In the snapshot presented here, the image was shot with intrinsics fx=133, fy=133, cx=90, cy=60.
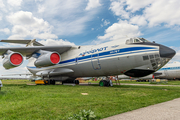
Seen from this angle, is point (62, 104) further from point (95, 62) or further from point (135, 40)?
point (135, 40)

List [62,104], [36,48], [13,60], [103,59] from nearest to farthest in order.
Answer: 1. [62,104]
2. [103,59]
3. [13,60]
4. [36,48]

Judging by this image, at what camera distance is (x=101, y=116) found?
3135 millimetres

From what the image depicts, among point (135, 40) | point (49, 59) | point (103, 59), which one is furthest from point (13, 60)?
point (135, 40)

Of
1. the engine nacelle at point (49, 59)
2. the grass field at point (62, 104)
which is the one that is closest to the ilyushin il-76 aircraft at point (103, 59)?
the engine nacelle at point (49, 59)

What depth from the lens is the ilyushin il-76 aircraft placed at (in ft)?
28.9

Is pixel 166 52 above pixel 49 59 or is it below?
below

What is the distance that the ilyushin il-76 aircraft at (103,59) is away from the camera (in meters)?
8.79

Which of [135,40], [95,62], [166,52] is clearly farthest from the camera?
[95,62]

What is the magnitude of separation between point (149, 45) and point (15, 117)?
850cm

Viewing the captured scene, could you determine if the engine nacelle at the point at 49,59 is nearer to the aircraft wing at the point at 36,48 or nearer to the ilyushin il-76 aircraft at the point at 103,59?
the ilyushin il-76 aircraft at the point at 103,59

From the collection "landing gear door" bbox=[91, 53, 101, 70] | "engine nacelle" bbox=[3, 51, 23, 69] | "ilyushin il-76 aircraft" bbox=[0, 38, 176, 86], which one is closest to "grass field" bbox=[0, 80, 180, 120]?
"ilyushin il-76 aircraft" bbox=[0, 38, 176, 86]

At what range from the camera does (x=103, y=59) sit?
34.2 feet

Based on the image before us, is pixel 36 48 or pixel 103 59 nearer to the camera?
pixel 103 59

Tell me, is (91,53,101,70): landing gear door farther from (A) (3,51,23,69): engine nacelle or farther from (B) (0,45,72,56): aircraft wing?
(A) (3,51,23,69): engine nacelle
